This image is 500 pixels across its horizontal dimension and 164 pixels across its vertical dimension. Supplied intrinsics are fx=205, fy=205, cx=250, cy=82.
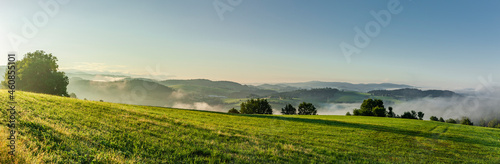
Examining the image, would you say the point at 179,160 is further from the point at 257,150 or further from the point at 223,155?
the point at 257,150

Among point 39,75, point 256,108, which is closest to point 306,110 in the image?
point 256,108

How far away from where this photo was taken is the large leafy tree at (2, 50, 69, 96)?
48844mm

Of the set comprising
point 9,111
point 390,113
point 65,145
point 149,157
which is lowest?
point 390,113

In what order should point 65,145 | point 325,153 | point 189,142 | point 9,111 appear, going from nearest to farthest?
point 65,145 → point 9,111 → point 189,142 → point 325,153

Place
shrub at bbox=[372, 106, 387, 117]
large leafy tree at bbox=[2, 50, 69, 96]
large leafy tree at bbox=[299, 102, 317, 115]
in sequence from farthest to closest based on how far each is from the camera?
large leafy tree at bbox=[299, 102, 317, 115], shrub at bbox=[372, 106, 387, 117], large leafy tree at bbox=[2, 50, 69, 96]

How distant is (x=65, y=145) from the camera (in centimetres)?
749

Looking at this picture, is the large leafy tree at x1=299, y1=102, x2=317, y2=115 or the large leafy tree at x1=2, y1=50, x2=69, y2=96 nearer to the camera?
the large leafy tree at x1=2, y1=50, x2=69, y2=96

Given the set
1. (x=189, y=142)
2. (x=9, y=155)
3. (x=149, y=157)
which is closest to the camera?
(x=9, y=155)

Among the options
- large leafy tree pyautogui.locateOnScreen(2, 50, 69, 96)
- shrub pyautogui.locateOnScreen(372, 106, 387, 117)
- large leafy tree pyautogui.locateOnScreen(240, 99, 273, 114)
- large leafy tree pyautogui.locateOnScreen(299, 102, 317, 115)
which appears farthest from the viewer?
large leafy tree pyautogui.locateOnScreen(299, 102, 317, 115)

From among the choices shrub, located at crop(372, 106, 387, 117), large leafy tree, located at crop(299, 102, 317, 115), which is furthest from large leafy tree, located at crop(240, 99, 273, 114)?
shrub, located at crop(372, 106, 387, 117)

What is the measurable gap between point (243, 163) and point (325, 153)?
6.98 m

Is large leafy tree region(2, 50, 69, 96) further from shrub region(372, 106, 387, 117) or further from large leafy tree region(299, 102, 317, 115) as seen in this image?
shrub region(372, 106, 387, 117)

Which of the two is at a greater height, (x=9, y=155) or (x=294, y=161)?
(x=9, y=155)

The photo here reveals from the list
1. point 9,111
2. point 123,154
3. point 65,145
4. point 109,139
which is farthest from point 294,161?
point 9,111
